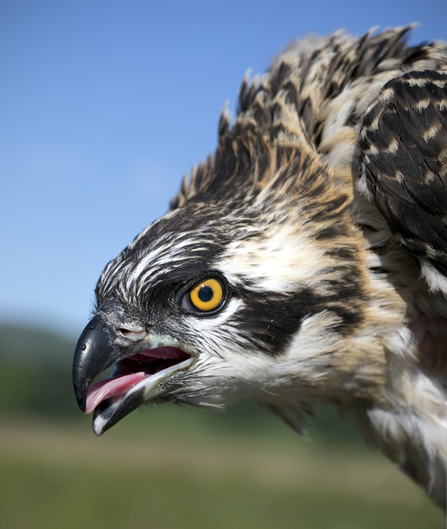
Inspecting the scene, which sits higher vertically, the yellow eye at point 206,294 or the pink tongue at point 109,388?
the yellow eye at point 206,294

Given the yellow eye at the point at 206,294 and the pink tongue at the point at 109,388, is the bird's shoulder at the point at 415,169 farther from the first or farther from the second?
the pink tongue at the point at 109,388

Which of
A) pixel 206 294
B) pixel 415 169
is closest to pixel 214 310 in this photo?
pixel 206 294

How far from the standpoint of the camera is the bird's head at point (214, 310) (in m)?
3.32

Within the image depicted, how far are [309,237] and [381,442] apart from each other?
6.94 ft

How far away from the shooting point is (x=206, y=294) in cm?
338

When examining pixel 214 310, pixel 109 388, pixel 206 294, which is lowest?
pixel 109 388

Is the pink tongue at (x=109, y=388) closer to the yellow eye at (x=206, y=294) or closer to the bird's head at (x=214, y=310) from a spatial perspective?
the bird's head at (x=214, y=310)

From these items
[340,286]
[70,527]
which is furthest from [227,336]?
[70,527]

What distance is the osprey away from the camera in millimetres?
3283

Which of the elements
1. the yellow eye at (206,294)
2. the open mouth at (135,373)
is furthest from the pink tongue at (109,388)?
the yellow eye at (206,294)

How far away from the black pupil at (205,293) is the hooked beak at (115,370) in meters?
0.32

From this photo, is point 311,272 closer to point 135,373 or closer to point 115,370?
point 135,373

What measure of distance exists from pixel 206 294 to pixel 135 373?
68 centimetres

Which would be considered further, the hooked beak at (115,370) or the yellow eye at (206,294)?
the yellow eye at (206,294)
